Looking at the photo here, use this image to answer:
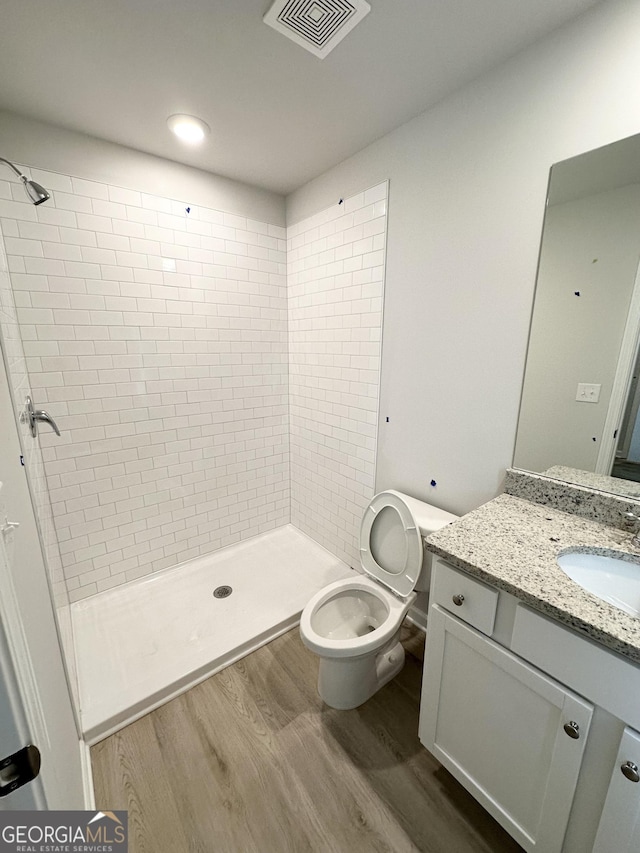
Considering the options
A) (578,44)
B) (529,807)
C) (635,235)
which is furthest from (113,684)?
(578,44)

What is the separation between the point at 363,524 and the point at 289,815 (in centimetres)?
104

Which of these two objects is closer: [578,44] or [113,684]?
[578,44]

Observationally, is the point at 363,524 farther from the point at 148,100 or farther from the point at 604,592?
the point at 148,100

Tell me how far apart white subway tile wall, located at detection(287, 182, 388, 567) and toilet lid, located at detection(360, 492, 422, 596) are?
329 millimetres

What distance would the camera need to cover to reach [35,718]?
1.74 ft

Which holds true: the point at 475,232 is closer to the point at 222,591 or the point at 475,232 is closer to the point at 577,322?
the point at 577,322

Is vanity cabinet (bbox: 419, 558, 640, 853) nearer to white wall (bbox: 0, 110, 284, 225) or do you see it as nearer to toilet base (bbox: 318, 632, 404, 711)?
toilet base (bbox: 318, 632, 404, 711)

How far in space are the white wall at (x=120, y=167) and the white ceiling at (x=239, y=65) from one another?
6cm

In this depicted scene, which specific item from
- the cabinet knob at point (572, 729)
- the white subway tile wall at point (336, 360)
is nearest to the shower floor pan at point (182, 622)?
the white subway tile wall at point (336, 360)

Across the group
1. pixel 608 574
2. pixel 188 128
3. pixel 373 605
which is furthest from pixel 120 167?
pixel 608 574

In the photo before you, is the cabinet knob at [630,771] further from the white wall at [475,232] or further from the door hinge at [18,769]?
the door hinge at [18,769]

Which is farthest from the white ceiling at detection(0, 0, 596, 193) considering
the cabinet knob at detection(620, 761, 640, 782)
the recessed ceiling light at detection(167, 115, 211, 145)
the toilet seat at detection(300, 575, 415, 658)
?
the toilet seat at detection(300, 575, 415, 658)

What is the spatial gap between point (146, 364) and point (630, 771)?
7.53 ft

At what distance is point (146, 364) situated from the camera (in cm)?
196
